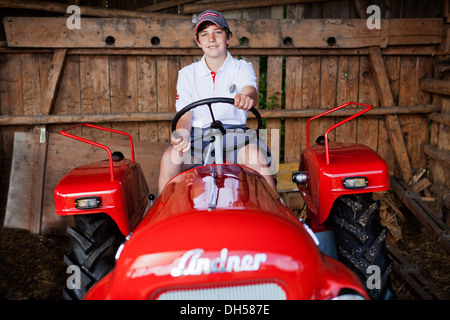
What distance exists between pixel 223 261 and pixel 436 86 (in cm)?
380

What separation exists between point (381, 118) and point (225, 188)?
11.2 feet

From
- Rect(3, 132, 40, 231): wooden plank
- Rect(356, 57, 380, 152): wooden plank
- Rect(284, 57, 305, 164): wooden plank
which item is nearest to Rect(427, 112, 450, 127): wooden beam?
Rect(356, 57, 380, 152): wooden plank

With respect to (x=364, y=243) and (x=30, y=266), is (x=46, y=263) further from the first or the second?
(x=364, y=243)

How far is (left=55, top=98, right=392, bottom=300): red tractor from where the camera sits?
1270 millimetres

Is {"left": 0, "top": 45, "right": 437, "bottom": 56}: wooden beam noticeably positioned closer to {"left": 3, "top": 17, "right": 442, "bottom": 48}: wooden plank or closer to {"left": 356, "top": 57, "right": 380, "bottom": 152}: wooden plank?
{"left": 3, "top": 17, "right": 442, "bottom": 48}: wooden plank

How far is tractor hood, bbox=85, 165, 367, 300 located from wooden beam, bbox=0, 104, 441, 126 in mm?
2981

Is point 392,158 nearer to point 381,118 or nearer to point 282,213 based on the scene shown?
point 381,118

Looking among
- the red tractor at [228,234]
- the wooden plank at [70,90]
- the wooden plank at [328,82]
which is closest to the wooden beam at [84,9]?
the wooden plank at [70,90]

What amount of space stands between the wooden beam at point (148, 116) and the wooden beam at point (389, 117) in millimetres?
102

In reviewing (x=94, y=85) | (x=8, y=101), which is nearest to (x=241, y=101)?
(x=94, y=85)

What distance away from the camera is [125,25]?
414 centimetres

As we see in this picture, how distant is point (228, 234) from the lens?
1.30 meters
